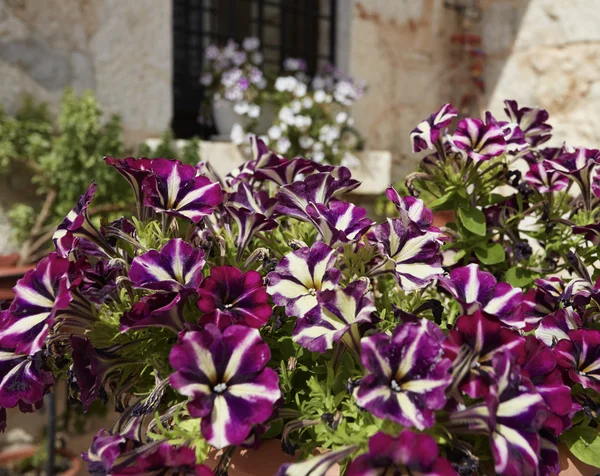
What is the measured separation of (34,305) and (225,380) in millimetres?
225

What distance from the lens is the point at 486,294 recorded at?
54cm

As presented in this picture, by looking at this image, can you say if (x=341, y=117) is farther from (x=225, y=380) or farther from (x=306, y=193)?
(x=225, y=380)

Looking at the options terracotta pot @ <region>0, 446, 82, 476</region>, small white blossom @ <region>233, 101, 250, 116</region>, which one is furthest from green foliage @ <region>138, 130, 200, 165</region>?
terracotta pot @ <region>0, 446, 82, 476</region>

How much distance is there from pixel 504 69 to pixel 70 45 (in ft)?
7.73

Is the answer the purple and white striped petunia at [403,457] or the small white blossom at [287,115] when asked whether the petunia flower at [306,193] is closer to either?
the purple and white striped petunia at [403,457]

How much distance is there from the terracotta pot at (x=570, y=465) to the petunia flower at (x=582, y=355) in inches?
A: 2.9

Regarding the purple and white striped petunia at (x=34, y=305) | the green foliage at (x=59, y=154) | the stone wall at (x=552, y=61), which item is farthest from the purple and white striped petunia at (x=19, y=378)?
the stone wall at (x=552, y=61)

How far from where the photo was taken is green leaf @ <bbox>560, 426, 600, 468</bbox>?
53 cm

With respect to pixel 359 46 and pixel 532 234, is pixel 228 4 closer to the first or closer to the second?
pixel 359 46

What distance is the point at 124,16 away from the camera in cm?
228

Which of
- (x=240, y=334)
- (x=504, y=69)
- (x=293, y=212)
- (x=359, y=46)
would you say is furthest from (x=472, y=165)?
(x=504, y=69)

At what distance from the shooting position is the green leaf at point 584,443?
1.75ft

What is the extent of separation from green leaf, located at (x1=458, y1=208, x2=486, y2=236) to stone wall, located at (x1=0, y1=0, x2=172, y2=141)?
1.92 m

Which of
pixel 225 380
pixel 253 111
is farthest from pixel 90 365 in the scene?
pixel 253 111
